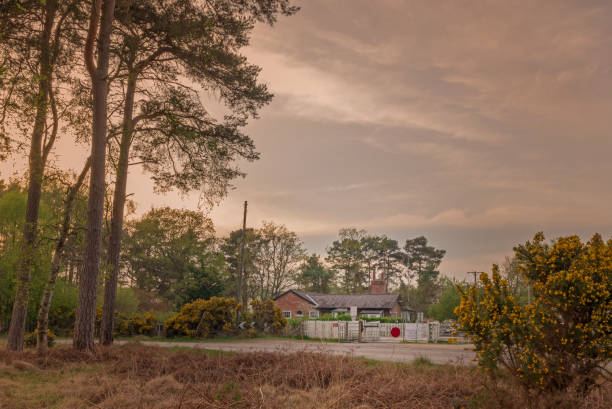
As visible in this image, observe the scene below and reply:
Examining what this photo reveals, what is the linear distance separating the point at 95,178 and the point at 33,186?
9.18 ft

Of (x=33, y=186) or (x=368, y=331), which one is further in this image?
(x=368, y=331)

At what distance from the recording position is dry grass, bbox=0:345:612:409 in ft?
18.3

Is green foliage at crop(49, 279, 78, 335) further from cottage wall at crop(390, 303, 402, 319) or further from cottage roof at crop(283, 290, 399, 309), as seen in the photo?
cottage wall at crop(390, 303, 402, 319)

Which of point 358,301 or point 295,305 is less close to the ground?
point 358,301

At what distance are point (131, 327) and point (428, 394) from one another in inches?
A: 997

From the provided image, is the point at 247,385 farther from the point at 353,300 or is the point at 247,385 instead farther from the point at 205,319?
the point at 353,300

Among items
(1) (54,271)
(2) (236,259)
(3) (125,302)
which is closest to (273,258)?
(2) (236,259)

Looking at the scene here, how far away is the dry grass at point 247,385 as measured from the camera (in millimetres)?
5588

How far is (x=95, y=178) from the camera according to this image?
1291cm

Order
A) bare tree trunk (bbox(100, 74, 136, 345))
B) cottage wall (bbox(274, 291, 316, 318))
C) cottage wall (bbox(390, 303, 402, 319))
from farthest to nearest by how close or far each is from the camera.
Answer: cottage wall (bbox(274, 291, 316, 318)) → cottage wall (bbox(390, 303, 402, 319)) → bare tree trunk (bbox(100, 74, 136, 345))

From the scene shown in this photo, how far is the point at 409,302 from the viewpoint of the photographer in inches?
2680

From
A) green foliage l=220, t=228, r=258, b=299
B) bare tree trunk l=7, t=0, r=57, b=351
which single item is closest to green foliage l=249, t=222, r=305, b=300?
green foliage l=220, t=228, r=258, b=299

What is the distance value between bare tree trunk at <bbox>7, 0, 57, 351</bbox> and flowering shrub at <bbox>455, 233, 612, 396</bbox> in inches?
458

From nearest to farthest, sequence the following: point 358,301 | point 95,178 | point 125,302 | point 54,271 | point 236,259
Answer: point 95,178 → point 54,271 → point 125,302 → point 358,301 → point 236,259
